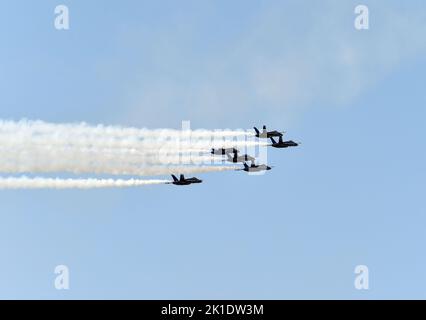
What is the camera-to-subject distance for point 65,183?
190500 millimetres

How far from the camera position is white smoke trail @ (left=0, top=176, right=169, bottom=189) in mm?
183500

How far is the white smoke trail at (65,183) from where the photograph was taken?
184 meters

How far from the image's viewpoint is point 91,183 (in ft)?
631
